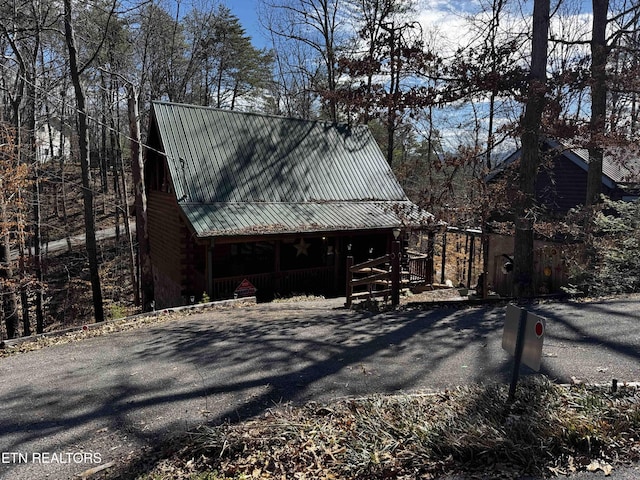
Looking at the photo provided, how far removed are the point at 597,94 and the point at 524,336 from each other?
10.5 metres

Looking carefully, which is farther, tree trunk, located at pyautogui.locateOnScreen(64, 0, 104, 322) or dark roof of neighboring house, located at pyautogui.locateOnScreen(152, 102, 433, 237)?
dark roof of neighboring house, located at pyautogui.locateOnScreen(152, 102, 433, 237)

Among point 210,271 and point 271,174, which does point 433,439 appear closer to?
point 210,271

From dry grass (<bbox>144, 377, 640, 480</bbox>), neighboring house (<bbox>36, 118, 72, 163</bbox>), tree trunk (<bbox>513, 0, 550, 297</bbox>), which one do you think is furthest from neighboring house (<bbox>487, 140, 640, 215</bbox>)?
neighboring house (<bbox>36, 118, 72, 163</bbox>)

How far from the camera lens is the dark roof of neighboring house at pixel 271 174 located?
13.7 m

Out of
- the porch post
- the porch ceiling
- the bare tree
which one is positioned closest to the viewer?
the porch ceiling

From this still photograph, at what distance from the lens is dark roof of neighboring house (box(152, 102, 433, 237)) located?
45.0ft

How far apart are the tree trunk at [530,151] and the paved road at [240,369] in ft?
4.30

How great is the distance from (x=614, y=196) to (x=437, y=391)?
1509cm

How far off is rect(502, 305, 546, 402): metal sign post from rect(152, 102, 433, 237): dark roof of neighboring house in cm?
788

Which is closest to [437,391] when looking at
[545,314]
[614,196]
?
[545,314]

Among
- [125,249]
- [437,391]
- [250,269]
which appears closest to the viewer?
[437,391]

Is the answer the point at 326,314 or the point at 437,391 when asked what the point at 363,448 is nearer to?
the point at 437,391

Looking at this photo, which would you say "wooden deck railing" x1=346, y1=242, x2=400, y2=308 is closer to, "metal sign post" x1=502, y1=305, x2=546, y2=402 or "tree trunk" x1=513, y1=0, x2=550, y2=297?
"tree trunk" x1=513, y1=0, x2=550, y2=297

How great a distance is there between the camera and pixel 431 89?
29.1 ft
